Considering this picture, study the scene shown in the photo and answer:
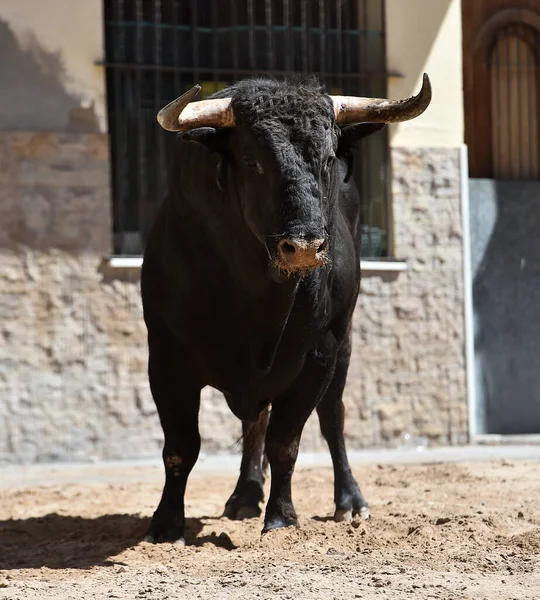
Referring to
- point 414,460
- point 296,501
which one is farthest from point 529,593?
point 414,460

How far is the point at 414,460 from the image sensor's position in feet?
32.2

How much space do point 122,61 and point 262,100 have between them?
550cm

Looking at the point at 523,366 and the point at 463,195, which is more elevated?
the point at 463,195

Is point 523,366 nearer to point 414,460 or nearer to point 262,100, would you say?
point 414,460

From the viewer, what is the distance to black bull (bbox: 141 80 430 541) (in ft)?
17.8

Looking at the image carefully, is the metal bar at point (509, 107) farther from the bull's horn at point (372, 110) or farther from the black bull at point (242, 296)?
the bull's horn at point (372, 110)

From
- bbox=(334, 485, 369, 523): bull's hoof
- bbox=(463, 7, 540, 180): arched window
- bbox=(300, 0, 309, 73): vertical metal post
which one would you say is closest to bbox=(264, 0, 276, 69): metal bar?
bbox=(300, 0, 309, 73): vertical metal post

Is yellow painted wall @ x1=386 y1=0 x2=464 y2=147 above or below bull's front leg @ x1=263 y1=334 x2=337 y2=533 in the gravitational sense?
above

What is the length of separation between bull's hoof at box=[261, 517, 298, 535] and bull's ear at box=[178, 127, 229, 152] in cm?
177

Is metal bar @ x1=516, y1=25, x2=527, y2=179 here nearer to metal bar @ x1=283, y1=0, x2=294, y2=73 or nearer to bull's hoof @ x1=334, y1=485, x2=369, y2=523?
metal bar @ x1=283, y1=0, x2=294, y2=73

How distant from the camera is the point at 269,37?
10992 millimetres

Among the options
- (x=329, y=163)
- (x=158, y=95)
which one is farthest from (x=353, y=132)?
(x=158, y=95)

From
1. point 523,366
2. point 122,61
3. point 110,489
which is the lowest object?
point 110,489

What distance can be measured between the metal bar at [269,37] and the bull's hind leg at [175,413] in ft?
18.1
